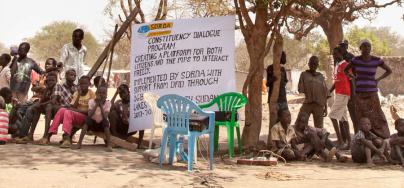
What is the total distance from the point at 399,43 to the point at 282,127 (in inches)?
2417

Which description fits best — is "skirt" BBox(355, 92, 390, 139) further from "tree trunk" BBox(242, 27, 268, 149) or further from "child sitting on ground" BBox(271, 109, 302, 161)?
"tree trunk" BBox(242, 27, 268, 149)

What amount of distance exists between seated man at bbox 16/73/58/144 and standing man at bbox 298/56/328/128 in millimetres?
3474

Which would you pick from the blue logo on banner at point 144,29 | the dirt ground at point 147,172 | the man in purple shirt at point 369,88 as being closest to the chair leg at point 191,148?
the dirt ground at point 147,172

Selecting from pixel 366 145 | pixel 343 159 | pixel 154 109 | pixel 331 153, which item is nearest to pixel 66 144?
pixel 154 109

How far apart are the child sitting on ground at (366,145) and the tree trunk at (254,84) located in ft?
4.83

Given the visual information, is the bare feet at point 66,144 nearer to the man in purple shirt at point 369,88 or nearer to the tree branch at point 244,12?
the tree branch at point 244,12

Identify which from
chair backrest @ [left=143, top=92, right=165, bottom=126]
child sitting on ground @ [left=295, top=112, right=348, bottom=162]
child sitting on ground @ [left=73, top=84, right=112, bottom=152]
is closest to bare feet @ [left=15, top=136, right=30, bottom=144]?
child sitting on ground @ [left=73, top=84, right=112, bottom=152]

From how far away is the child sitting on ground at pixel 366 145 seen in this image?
7.49 m

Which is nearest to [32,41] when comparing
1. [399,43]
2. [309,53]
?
[309,53]

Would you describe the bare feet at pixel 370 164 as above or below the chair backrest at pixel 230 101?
below

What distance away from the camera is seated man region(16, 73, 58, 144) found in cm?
841

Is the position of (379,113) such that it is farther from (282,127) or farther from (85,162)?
(85,162)

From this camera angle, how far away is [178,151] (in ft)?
24.0

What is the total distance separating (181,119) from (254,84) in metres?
2.15
